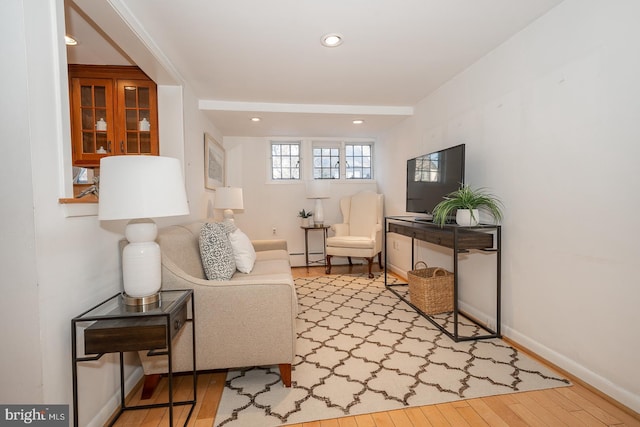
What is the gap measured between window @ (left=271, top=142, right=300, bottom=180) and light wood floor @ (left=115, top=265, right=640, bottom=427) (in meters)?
3.90

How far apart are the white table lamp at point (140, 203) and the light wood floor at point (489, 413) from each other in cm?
67

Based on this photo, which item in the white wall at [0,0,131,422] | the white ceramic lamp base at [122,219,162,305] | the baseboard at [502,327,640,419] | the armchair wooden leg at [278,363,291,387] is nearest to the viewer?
the white wall at [0,0,131,422]

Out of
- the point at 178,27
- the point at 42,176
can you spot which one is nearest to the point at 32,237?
the point at 42,176

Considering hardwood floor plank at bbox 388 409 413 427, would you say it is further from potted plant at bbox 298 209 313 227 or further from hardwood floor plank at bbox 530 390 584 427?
potted plant at bbox 298 209 313 227

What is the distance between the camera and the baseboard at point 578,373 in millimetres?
1583

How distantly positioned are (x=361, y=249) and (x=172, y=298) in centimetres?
301

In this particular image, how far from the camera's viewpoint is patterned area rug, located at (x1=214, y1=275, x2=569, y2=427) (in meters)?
1.67

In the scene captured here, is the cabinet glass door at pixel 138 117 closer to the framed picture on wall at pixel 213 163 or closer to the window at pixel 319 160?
the framed picture on wall at pixel 213 163

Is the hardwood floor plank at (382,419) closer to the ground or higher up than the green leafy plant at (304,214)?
closer to the ground

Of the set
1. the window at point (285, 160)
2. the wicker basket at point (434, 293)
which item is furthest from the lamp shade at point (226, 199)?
the wicker basket at point (434, 293)

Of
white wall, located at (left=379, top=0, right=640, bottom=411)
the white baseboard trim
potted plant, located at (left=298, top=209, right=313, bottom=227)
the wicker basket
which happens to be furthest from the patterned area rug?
potted plant, located at (left=298, top=209, right=313, bottom=227)

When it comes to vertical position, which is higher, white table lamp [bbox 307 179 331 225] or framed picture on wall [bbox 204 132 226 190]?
framed picture on wall [bbox 204 132 226 190]

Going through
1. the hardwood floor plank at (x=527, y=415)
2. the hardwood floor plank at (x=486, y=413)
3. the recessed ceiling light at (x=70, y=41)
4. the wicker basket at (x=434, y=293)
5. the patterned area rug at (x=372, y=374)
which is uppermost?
the recessed ceiling light at (x=70, y=41)

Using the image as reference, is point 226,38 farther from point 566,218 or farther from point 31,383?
point 566,218
